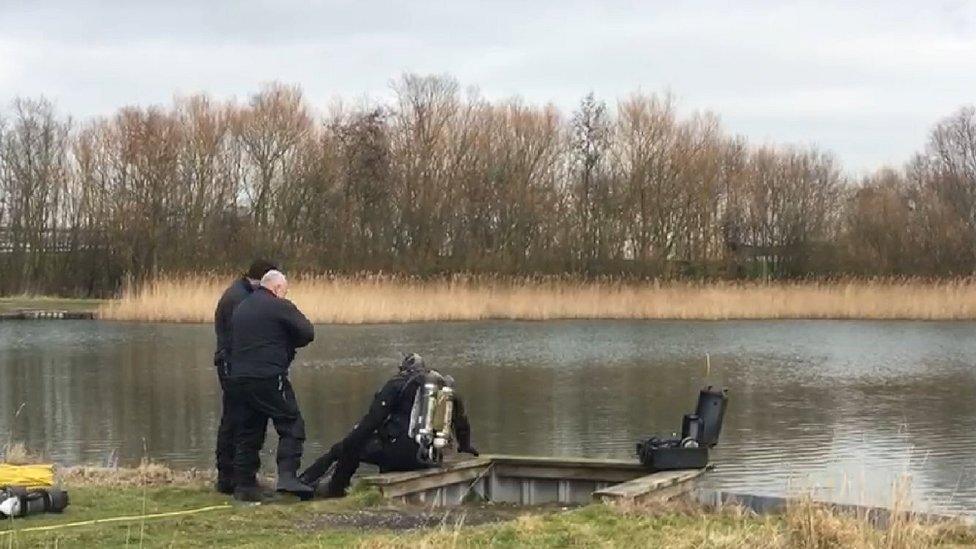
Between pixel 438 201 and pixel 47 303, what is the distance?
1308 cm

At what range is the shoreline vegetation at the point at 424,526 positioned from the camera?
217 inches

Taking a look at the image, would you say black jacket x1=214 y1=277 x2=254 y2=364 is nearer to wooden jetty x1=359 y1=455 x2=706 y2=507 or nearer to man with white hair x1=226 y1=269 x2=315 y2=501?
man with white hair x1=226 y1=269 x2=315 y2=501

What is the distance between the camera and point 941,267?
40.0 metres

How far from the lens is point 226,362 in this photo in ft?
25.2

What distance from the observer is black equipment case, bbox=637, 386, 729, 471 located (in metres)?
8.17

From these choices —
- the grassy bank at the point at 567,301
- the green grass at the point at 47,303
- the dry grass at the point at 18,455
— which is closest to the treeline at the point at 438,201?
the green grass at the point at 47,303

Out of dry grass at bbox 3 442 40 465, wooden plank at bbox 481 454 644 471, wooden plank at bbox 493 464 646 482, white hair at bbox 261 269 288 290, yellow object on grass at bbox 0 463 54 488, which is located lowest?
dry grass at bbox 3 442 40 465

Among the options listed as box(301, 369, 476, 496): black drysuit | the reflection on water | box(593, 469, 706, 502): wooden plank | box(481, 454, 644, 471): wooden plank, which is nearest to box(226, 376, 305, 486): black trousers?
box(301, 369, 476, 496): black drysuit

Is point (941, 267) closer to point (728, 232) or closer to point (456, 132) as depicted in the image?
point (728, 232)

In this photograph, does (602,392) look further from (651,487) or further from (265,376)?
(265,376)

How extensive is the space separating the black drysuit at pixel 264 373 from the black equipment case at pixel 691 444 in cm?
231

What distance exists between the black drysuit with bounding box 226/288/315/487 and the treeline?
3141 centimetres

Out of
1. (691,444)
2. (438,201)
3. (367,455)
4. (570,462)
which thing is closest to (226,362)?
(367,455)

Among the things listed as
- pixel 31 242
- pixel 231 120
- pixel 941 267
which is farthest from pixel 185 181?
pixel 941 267
